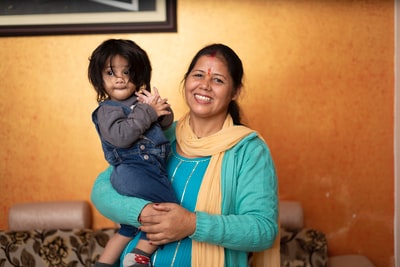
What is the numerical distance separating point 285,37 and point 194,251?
5.40 feet

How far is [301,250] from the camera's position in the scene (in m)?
2.57

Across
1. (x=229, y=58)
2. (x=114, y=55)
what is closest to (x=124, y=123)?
(x=114, y=55)

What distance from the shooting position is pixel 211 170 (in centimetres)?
156

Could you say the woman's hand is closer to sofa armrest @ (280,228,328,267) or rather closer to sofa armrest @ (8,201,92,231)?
sofa armrest @ (280,228,328,267)

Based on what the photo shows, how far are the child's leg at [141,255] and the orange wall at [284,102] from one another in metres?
1.41

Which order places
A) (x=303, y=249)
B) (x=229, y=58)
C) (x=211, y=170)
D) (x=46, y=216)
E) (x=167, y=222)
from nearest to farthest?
(x=167, y=222) < (x=211, y=170) < (x=229, y=58) < (x=303, y=249) < (x=46, y=216)

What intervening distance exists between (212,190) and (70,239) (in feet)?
4.62

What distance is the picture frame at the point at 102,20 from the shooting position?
2.79 metres

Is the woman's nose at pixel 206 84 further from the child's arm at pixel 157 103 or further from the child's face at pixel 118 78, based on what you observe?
the child's face at pixel 118 78

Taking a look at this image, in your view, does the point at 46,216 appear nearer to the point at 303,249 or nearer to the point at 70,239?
the point at 70,239

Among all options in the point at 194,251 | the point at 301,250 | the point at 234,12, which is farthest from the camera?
the point at 234,12

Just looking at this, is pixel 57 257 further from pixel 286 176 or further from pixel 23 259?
pixel 286 176

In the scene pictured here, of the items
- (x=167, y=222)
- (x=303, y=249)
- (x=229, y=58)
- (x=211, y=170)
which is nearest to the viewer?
(x=167, y=222)

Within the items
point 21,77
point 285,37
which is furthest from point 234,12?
point 21,77
